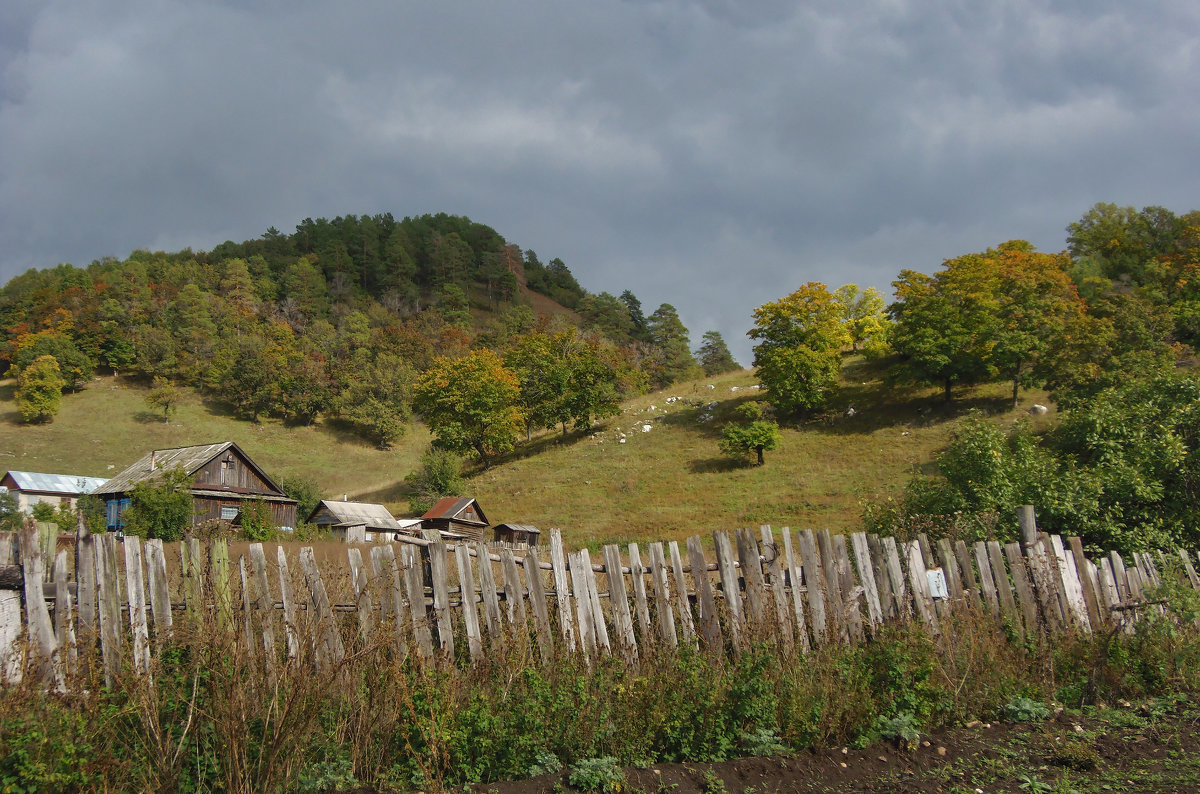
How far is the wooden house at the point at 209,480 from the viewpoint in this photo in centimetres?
3634

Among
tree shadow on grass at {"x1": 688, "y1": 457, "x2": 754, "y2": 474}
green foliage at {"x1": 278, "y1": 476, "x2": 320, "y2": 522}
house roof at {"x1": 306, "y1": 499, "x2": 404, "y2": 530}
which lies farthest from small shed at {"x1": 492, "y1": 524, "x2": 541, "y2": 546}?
green foliage at {"x1": 278, "y1": 476, "x2": 320, "y2": 522}

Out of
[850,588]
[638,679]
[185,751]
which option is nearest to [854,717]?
[638,679]

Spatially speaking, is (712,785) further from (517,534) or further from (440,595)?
(517,534)

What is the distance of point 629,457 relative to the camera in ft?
165

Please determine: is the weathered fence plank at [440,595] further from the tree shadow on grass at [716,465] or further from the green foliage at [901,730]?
the tree shadow on grass at [716,465]

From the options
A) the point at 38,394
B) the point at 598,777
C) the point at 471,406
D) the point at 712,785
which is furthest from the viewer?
the point at 38,394

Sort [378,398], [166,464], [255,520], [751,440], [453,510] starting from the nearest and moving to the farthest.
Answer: [255,520] < [166,464] < [453,510] < [751,440] < [378,398]

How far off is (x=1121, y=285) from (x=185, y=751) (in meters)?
72.7

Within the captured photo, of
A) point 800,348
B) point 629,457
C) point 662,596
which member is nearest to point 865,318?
point 800,348

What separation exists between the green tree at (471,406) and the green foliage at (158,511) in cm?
2360

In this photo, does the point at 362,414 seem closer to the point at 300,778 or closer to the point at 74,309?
the point at 74,309

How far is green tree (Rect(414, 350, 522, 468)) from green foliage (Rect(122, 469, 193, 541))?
23602 millimetres

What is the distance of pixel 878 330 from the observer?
66.7 meters

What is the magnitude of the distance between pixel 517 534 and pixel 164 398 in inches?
1885
